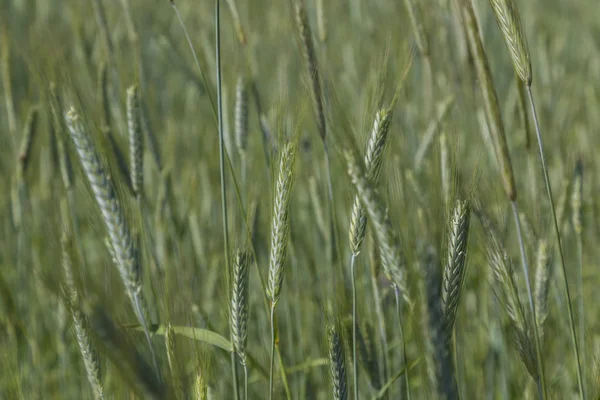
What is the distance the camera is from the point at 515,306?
81 cm

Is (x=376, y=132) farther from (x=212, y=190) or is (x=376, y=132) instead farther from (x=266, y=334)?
(x=212, y=190)

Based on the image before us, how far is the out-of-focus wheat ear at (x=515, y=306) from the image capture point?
809 millimetres

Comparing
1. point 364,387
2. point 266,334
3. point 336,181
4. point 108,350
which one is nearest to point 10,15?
point 336,181

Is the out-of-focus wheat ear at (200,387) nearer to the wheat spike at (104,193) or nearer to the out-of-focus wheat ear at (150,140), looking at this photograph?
the wheat spike at (104,193)

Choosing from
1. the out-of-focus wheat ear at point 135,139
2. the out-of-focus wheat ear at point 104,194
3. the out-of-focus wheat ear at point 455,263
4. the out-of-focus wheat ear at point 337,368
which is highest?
the out-of-focus wheat ear at point 135,139

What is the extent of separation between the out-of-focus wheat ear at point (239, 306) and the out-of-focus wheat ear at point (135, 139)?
33 cm

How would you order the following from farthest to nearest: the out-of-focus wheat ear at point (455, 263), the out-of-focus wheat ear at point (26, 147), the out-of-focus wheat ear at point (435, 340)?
the out-of-focus wheat ear at point (26, 147)
the out-of-focus wheat ear at point (455, 263)
the out-of-focus wheat ear at point (435, 340)

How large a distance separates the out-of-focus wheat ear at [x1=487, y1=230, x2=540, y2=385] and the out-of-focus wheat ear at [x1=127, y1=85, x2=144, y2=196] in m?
0.57

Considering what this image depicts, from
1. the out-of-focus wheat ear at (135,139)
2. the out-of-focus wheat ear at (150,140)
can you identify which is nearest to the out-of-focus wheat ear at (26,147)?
the out-of-focus wheat ear at (150,140)

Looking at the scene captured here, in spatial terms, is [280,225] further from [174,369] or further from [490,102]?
[490,102]

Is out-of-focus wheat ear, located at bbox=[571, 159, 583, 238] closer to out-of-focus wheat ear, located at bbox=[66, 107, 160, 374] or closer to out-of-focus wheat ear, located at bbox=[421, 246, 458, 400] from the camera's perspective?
out-of-focus wheat ear, located at bbox=[421, 246, 458, 400]

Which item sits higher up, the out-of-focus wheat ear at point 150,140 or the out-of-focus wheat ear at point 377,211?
the out-of-focus wheat ear at point 150,140

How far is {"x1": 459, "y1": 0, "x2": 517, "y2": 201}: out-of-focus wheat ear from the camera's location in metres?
0.87

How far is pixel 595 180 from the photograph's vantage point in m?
2.06
